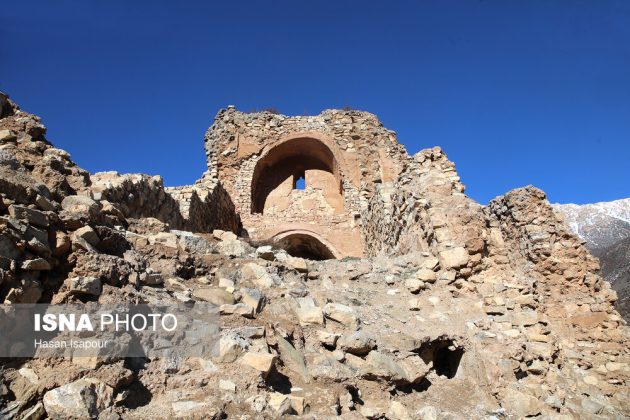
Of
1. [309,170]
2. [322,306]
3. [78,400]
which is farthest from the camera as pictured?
[309,170]

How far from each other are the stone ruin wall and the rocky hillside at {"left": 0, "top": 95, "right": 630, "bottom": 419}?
660 centimetres

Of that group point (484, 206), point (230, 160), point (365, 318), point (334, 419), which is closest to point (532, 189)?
point (484, 206)

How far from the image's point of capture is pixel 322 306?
4.68 m

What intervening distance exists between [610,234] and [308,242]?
29.1 m

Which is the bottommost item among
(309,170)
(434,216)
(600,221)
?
(434,216)

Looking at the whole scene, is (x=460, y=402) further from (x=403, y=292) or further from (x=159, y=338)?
(x=159, y=338)

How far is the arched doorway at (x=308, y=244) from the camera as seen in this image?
46.0 feet

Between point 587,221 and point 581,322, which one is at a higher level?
point 587,221

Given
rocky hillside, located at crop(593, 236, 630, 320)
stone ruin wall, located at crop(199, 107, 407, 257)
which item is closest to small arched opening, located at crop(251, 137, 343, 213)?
stone ruin wall, located at crop(199, 107, 407, 257)

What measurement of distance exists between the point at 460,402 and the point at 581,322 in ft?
9.44

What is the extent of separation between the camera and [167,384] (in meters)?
2.90

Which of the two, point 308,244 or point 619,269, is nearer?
point 308,244

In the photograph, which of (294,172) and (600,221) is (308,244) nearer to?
(294,172)

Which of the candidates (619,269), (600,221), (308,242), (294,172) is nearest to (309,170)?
(294,172)
